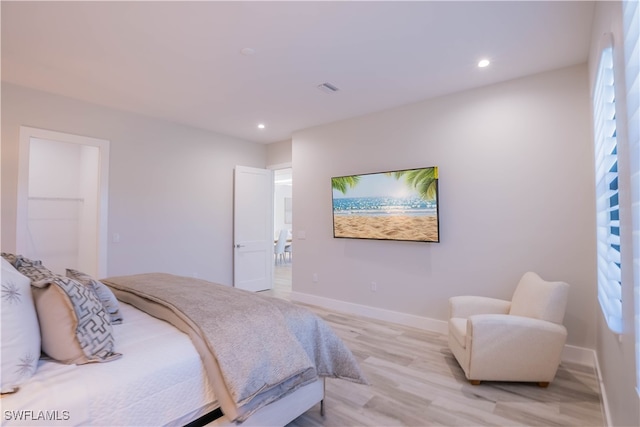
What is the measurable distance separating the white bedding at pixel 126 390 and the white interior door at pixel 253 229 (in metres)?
3.64

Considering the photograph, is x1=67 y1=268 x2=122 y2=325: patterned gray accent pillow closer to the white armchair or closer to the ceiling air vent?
the white armchair

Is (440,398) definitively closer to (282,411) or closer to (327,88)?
(282,411)

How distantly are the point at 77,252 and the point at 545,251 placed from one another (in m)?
6.31

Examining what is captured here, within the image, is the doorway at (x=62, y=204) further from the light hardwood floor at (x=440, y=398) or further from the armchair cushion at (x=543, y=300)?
the armchair cushion at (x=543, y=300)

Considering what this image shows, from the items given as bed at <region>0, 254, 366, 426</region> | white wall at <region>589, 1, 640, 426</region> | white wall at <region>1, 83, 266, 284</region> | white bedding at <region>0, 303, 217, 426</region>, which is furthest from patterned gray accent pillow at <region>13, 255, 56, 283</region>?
white wall at <region>589, 1, 640, 426</region>

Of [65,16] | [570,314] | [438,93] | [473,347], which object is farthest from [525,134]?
[65,16]

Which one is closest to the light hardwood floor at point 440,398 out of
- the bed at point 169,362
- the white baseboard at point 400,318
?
the white baseboard at point 400,318

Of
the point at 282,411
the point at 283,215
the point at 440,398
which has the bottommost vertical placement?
the point at 440,398

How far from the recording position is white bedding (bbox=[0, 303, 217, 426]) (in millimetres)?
1100

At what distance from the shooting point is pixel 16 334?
1174 millimetres

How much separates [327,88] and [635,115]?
108 inches

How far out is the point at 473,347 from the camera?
7.76ft

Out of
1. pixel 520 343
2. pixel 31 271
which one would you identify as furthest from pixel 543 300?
pixel 31 271

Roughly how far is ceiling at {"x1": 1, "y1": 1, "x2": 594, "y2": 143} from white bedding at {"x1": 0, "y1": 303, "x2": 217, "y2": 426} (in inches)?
83.1
